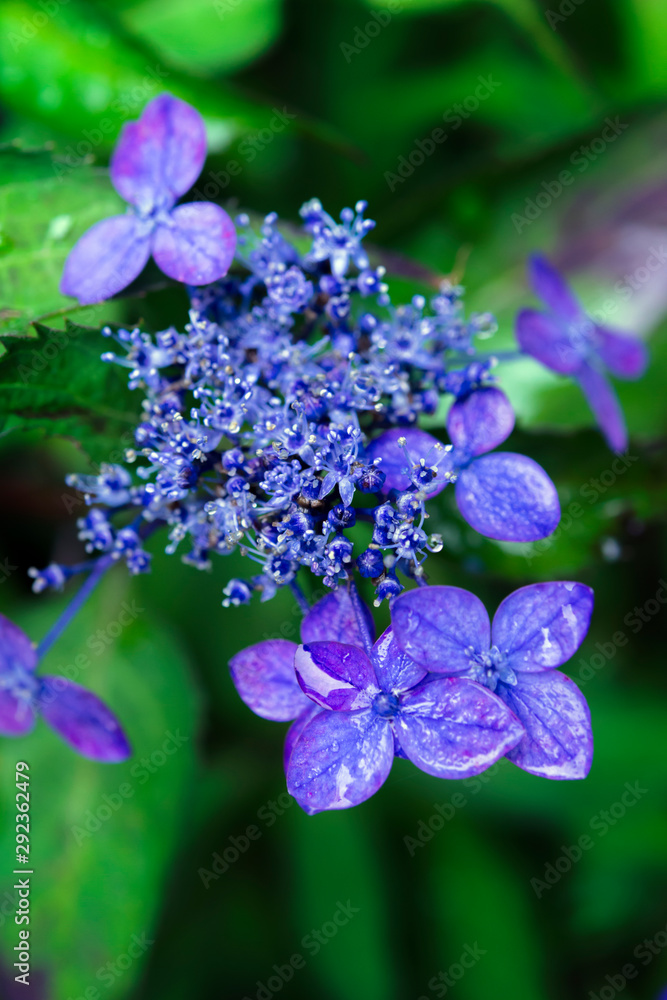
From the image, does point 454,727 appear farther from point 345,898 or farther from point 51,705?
point 345,898

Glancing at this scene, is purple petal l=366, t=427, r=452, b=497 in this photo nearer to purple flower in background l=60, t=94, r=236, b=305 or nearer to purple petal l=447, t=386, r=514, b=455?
purple petal l=447, t=386, r=514, b=455

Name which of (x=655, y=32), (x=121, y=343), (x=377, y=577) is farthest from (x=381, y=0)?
(x=377, y=577)

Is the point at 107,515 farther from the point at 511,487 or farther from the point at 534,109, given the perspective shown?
the point at 534,109

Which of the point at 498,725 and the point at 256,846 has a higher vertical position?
the point at 498,725

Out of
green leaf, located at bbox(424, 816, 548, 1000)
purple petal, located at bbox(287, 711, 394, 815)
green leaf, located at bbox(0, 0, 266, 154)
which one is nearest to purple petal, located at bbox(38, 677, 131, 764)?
purple petal, located at bbox(287, 711, 394, 815)

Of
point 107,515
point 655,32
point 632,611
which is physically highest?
point 655,32

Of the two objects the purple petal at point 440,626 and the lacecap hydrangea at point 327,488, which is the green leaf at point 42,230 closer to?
the lacecap hydrangea at point 327,488

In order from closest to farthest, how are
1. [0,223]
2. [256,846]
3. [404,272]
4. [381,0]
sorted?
[0,223], [404,272], [381,0], [256,846]
